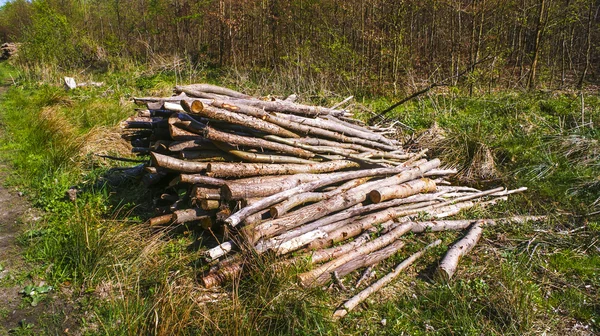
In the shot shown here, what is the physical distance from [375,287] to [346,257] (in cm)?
45

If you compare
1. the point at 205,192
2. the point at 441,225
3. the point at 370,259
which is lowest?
the point at 441,225

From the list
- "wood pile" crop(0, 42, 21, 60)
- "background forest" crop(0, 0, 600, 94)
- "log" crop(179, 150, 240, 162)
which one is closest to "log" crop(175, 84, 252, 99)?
"log" crop(179, 150, 240, 162)

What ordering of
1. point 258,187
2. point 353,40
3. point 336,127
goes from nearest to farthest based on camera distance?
point 258,187 → point 336,127 → point 353,40

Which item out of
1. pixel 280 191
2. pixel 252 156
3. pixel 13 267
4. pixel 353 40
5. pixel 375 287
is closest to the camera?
pixel 375 287

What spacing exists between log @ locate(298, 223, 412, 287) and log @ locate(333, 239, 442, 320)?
0.30 metres

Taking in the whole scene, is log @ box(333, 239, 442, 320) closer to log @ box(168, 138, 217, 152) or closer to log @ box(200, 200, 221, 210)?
log @ box(200, 200, 221, 210)

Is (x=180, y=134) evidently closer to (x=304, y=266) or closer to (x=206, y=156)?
(x=206, y=156)

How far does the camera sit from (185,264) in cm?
400

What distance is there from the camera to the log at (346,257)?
3673mm

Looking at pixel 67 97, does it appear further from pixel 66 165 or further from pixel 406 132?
pixel 406 132

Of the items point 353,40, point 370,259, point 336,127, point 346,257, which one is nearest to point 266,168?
point 346,257

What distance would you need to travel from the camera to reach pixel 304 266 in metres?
3.83

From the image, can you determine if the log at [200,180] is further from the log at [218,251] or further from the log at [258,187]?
the log at [218,251]

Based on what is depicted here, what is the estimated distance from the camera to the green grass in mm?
3193
